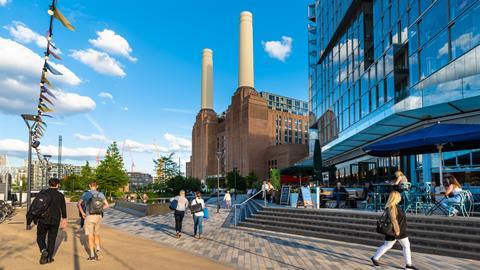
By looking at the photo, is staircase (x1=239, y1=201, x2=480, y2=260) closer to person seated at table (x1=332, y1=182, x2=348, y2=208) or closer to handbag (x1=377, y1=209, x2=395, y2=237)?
person seated at table (x1=332, y1=182, x2=348, y2=208)

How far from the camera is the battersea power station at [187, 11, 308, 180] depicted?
104 meters

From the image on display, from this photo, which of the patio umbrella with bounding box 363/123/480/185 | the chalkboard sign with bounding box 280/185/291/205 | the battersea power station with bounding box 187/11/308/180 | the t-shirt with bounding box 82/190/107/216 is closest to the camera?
the t-shirt with bounding box 82/190/107/216

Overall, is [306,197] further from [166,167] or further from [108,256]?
[166,167]

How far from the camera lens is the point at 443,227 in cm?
956

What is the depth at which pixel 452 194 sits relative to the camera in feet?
34.4

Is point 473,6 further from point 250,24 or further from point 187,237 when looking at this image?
point 250,24

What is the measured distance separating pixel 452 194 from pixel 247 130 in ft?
308

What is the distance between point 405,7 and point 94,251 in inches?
815

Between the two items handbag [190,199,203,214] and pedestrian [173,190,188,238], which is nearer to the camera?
handbag [190,199,203,214]

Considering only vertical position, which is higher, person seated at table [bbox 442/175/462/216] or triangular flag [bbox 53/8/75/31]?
triangular flag [bbox 53/8/75/31]

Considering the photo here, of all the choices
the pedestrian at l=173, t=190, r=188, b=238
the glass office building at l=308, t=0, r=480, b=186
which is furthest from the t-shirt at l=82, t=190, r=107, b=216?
the glass office building at l=308, t=0, r=480, b=186

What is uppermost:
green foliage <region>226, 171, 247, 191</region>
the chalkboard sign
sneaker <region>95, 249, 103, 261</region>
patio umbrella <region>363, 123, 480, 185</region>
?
patio umbrella <region>363, 123, 480, 185</region>

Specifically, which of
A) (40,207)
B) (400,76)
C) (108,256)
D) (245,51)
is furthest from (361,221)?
(245,51)

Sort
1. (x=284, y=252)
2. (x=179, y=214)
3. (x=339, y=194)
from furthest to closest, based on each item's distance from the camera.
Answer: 1. (x=339, y=194)
2. (x=179, y=214)
3. (x=284, y=252)
